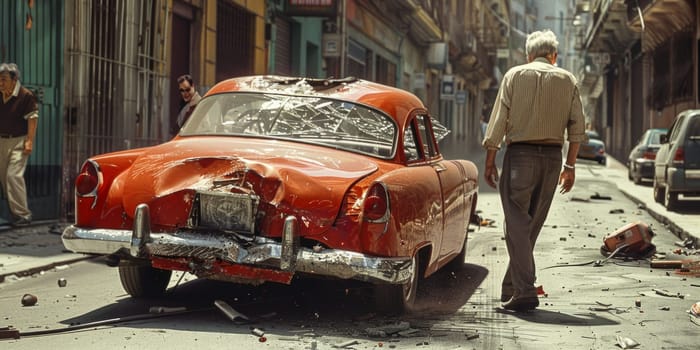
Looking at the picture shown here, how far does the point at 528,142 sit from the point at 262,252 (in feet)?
6.75

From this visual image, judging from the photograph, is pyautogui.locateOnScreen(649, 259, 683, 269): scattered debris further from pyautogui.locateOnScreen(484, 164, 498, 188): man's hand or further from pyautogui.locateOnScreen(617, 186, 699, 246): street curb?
pyautogui.locateOnScreen(484, 164, 498, 188): man's hand

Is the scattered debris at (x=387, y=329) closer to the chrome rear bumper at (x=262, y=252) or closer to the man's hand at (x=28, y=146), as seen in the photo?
the chrome rear bumper at (x=262, y=252)

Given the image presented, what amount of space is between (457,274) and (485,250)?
6.83 feet

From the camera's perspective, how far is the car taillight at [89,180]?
626 centimetres

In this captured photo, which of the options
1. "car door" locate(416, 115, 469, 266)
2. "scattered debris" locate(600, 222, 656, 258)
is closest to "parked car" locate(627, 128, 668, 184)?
"scattered debris" locate(600, 222, 656, 258)

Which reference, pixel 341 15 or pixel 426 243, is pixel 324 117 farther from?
pixel 341 15

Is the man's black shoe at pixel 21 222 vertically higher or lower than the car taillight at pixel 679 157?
lower

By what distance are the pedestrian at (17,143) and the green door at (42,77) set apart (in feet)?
0.93

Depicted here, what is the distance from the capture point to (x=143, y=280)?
673 cm

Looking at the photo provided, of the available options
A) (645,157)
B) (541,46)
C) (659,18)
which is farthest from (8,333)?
(659,18)

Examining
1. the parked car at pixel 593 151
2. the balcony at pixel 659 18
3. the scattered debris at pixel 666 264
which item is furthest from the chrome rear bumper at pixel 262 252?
the parked car at pixel 593 151

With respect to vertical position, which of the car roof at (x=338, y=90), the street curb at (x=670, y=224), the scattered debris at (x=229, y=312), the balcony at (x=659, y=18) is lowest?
the street curb at (x=670, y=224)

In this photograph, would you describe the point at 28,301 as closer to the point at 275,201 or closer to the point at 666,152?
the point at 275,201

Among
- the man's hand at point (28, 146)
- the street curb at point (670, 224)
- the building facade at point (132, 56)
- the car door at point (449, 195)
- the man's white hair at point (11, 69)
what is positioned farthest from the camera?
the building facade at point (132, 56)
